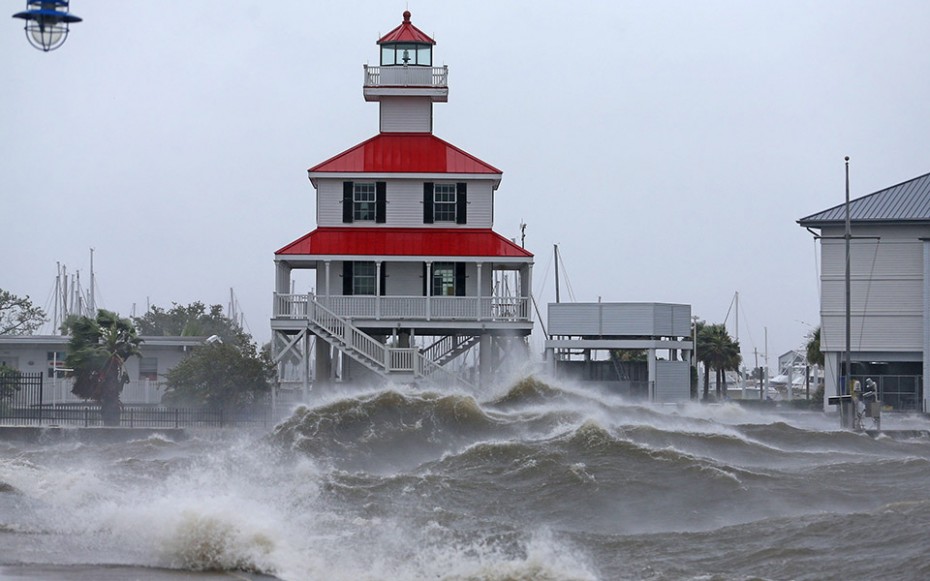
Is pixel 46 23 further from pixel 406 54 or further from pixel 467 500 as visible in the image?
pixel 406 54

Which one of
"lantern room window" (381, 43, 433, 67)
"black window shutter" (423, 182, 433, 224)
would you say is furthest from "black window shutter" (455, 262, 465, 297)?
"lantern room window" (381, 43, 433, 67)

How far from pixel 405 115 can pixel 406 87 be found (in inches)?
39.5

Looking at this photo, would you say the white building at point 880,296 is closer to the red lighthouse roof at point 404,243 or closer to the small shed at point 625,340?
the small shed at point 625,340

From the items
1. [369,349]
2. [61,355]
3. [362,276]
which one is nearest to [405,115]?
[362,276]

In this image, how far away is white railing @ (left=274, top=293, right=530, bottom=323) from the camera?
139ft

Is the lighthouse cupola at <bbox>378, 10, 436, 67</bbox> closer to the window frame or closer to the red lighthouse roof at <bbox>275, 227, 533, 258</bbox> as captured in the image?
the window frame

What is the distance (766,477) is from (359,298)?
19676 mm

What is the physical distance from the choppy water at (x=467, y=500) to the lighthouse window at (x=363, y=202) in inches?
390

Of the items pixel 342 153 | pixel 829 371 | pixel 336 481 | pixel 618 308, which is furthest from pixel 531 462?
pixel 829 371

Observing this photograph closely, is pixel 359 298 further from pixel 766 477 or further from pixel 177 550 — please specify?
pixel 177 550

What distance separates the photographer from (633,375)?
175ft

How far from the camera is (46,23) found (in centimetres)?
1155

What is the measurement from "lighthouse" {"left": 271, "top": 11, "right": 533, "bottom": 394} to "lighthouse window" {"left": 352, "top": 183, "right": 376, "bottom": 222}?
0.11 feet

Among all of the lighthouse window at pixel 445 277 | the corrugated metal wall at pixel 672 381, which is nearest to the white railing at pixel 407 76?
A: the lighthouse window at pixel 445 277
